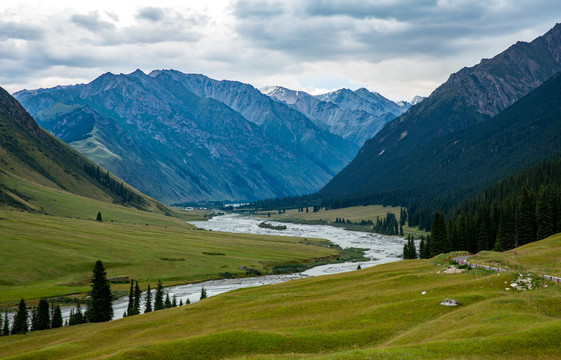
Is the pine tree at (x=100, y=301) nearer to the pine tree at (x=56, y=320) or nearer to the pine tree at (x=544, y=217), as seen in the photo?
the pine tree at (x=56, y=320)

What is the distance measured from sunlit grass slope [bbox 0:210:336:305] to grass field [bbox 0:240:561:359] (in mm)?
49249

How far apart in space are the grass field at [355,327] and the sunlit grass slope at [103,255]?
49.2 meters

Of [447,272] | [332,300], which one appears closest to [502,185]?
[447,272]

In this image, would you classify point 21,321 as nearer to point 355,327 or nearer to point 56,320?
point 56,320

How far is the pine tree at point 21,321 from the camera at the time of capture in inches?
2852

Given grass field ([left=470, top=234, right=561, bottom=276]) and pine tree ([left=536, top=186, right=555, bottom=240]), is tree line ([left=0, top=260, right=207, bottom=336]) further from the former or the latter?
pine tree ([left=536, top=186, right=555, bottom=240])

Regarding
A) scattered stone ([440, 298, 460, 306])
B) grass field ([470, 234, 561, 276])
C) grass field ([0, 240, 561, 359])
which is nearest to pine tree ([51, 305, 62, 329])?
grass field ([0, 240, 561, 359])

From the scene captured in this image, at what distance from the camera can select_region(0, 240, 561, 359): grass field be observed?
31628 mm

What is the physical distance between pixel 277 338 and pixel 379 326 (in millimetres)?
9807

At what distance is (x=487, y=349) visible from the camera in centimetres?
3022

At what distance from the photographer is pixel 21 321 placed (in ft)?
240

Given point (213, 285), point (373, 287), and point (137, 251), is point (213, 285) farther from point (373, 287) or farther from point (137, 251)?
point (373, 287)

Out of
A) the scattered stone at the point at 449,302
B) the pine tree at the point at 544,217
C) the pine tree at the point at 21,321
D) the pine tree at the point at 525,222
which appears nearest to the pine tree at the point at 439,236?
the pine tree at the point at 525,222

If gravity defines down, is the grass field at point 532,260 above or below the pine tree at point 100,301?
above
